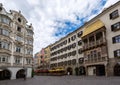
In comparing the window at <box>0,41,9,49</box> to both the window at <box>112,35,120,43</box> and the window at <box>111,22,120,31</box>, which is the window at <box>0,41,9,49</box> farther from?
the window at <box>111,22,120,31</box>

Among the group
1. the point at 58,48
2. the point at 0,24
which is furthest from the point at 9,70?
the point at 58,48

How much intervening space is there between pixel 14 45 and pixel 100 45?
22.3m

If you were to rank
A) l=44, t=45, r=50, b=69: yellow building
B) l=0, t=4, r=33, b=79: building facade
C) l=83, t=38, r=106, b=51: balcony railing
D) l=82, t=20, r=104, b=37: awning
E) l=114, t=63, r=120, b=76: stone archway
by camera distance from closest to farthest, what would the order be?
l=114, t=63, r=120, b=76: stone archway → l=0, t=4, r=33, b=79: building facade → l=83, t=38, r=106, b=51: balcony railing → l=82, t=20, r=104, b=37: awning → l=44, t=45, r=50, b=69: yellow building

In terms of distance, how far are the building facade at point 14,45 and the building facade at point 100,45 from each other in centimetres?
1672

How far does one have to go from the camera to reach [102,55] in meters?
34.6

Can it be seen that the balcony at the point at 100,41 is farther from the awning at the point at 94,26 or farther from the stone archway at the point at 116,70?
the stone archway at the point at 116,70

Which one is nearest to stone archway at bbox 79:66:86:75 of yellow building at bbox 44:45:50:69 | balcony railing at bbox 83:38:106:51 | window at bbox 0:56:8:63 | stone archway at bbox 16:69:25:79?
balcony railing at bbox 83:38:106:51

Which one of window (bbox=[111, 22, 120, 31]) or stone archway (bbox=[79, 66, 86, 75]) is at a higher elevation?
window (bbox=[111, 22, 120, 31])

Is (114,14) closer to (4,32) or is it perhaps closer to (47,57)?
(4,32)

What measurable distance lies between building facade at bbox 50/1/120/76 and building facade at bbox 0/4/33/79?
16715 mm

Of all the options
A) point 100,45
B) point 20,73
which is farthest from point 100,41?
point 20,73

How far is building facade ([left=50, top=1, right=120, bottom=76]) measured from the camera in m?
32.2

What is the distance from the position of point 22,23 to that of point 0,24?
9833 millimetres

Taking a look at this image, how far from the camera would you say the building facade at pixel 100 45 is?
32.2 metres
